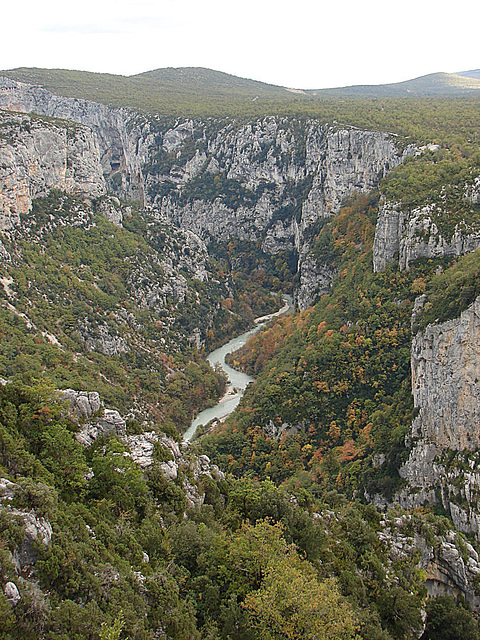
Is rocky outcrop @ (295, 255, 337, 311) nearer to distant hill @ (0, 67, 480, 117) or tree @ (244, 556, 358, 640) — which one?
distant hill @ (0, 67, 480, 117)

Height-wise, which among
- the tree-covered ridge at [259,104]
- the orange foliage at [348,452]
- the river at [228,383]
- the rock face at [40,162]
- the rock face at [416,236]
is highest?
the tree-covered ridge at [259,104]

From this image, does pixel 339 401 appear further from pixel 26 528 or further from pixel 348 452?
pixel 26 528

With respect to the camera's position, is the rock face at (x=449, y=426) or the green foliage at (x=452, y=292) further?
the green foliage at (x=452, y=292)

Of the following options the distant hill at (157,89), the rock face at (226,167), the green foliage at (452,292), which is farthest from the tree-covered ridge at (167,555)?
the distant hill at (157,89)

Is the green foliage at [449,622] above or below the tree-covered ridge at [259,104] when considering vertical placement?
below

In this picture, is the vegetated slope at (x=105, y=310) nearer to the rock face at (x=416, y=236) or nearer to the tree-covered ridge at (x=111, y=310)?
the tree-covered ridge at (x=111, y=310)

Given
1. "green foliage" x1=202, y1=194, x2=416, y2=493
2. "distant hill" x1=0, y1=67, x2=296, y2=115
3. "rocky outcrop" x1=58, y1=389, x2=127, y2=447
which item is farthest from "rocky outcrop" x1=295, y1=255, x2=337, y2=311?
"distant hill" x1=0, y1=67, x2=296, y2=115

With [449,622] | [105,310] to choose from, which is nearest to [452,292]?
[449,622]
